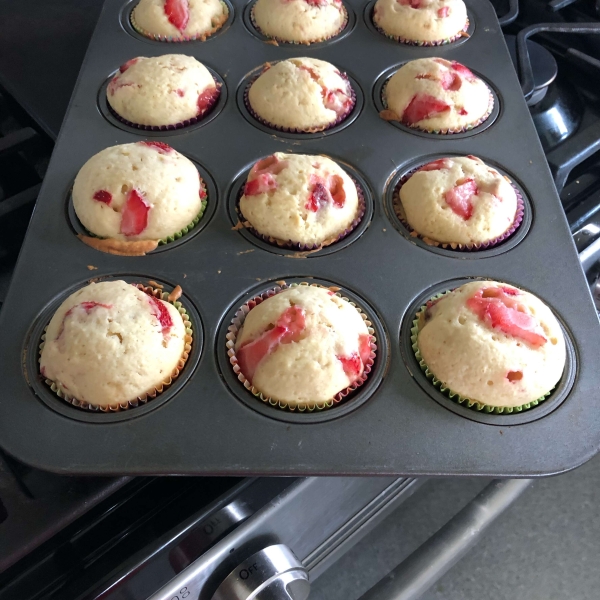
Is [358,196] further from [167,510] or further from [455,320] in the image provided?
[167,510]

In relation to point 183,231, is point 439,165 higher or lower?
higher

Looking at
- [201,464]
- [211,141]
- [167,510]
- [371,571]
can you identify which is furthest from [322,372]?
[371,571]

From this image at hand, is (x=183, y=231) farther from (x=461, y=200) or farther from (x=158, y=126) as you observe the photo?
(x=461, y=200)

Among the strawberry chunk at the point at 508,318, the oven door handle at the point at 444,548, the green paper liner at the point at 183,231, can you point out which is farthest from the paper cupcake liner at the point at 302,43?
the oven door handle at the point at 444,548

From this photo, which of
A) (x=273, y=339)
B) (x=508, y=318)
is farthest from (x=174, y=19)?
(x=508, y=318)

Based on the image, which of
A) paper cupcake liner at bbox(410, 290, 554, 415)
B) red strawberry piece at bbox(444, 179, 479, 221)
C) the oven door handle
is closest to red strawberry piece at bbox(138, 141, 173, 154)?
red strawberry piece at bbox(444, 179, 479, 221)

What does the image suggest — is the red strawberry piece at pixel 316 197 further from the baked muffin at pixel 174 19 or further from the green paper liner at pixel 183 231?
the baked muffin at pixel 174 19
